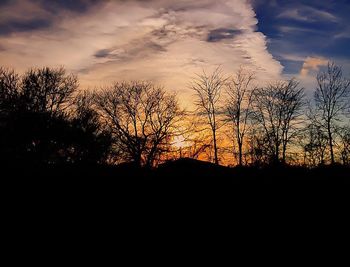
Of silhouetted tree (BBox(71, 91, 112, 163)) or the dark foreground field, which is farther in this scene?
silhouetted tree (BBox(71, 91, 112, 163))

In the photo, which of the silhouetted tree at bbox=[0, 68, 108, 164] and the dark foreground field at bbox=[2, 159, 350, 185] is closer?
the dark foreground field at bbox=[2, 159, 350, 185]

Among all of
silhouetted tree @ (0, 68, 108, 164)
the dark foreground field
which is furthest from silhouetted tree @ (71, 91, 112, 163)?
the dark foreground field

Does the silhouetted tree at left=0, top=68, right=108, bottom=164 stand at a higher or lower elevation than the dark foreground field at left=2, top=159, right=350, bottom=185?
higher

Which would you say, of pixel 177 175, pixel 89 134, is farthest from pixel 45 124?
pixel 177 175

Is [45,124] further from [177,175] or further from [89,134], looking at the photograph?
[177,175]

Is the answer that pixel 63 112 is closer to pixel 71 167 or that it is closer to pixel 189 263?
pixel 71 167

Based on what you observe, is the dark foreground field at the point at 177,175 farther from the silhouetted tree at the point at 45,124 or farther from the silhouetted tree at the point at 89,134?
the silhouetted tree at the point at 89,134

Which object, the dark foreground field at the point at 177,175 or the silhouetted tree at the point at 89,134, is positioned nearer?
the dark foreground field at the point at 177,175

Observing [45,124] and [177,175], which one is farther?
[45,124]

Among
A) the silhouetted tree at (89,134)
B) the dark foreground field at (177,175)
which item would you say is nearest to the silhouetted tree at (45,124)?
the silhouetted tree at (89,134)

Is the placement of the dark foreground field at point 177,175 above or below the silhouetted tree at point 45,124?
below

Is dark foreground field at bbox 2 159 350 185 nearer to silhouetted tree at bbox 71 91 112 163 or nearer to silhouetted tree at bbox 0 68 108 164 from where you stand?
silhouetted tree at bbox 0 68 108 164

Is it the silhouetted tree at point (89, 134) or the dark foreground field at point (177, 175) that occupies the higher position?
the silhouetted tree at point (89, 134)

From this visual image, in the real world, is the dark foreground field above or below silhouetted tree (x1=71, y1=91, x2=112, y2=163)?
below
